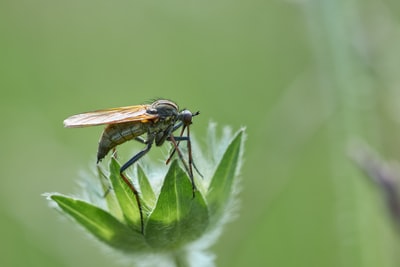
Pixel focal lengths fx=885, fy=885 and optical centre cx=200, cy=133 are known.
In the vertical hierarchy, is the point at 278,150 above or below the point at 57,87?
below

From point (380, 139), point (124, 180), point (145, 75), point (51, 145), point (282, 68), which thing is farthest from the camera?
point (145, 75)

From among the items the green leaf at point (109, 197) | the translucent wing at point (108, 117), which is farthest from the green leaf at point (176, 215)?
the translucent wing at point (108, 117)

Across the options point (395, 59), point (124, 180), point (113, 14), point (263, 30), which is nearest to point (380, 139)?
point (395, 59)

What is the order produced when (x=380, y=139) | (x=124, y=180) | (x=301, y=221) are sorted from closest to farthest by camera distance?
(x=124, y=180), (x=380, y=139), (x=301, y=221)

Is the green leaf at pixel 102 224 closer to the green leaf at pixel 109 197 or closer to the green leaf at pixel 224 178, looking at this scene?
the green leaf at pixel 109 197

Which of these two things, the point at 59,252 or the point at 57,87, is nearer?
the point at 59,252

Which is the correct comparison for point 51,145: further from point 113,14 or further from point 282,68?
point 113,14
